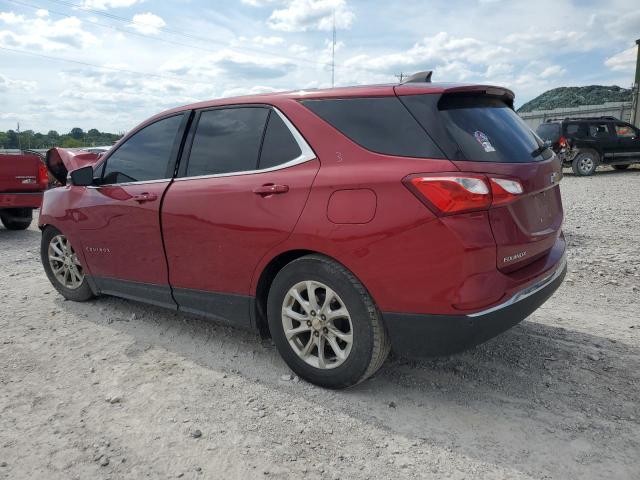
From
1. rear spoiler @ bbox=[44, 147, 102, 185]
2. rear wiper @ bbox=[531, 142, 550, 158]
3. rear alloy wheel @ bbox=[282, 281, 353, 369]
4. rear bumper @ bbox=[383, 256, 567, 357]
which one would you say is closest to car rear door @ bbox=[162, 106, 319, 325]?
rear alloy wheel @ bbox=[282, 281, 353, 369]

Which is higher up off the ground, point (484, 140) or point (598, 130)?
point (598, 130)

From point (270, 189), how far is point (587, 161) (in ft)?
52.8

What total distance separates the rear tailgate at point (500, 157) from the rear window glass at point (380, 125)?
5 cm

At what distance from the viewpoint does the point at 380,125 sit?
109 inches

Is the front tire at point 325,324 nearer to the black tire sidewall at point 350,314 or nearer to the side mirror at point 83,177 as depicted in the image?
the black tire sidewall at point 350,314

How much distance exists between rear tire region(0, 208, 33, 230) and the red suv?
6972mm

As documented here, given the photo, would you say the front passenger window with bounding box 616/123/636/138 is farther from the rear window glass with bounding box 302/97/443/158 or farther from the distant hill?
the distant hill

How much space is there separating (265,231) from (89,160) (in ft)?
31.2

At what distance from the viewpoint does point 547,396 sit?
2900mm

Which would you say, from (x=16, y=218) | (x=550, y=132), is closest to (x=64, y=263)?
(x=16, y=218)

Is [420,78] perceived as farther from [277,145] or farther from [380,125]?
[277,145]

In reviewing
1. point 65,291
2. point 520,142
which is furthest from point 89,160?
point 520,142

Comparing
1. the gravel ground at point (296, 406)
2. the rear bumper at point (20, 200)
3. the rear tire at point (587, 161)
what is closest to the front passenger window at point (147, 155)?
the gravel ground at point (296, 406)

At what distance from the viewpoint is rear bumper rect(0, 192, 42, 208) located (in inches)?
350
